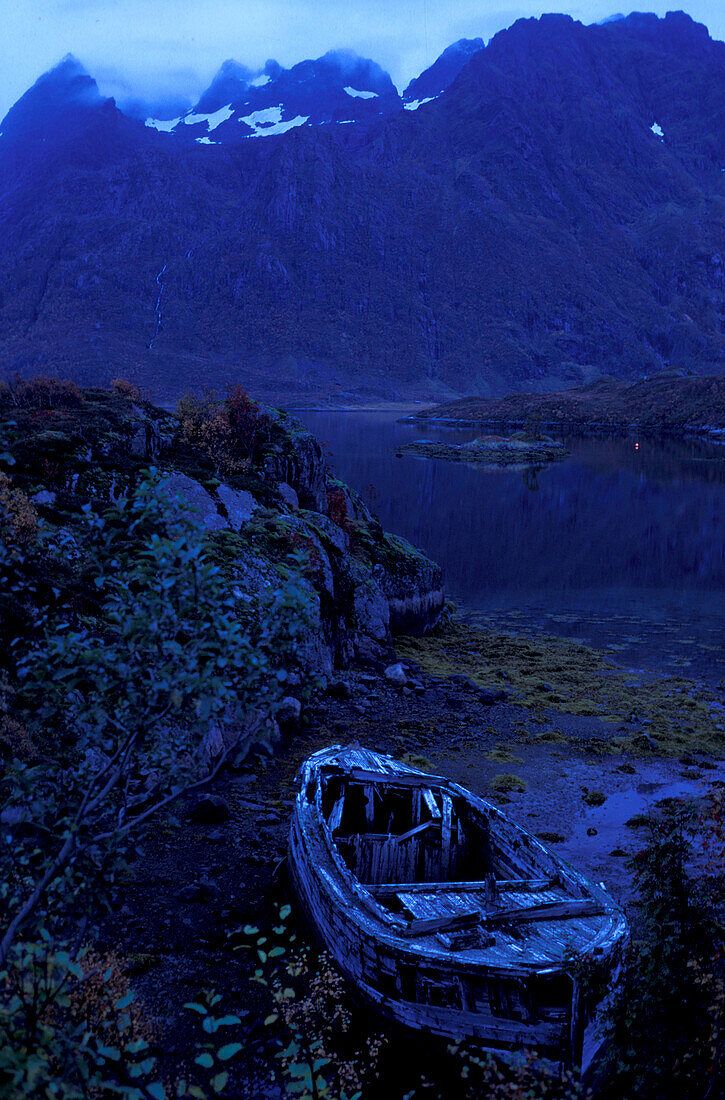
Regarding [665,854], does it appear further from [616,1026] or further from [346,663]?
[346,663]

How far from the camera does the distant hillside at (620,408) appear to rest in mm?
141875

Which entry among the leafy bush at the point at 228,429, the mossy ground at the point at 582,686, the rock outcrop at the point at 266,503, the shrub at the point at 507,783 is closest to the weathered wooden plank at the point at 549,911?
the shrub at the point at 507,783

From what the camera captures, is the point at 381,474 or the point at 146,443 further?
the point at 381,474

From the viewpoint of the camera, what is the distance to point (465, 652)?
25.5 metres

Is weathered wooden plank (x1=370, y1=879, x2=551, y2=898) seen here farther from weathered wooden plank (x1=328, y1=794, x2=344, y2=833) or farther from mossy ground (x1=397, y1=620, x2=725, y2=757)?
mossy ground (x1=397, y1=620, x2=725, y2=757)

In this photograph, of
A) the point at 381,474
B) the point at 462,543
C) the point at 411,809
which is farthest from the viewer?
the point at 381,474

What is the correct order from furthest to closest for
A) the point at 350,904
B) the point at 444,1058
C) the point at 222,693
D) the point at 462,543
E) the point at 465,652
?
the point at 462,543 → the point at 465,652 → the point at 350,904 → the point at 444,1058 → the point at 222,693

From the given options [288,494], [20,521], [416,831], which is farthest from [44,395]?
[416,831]

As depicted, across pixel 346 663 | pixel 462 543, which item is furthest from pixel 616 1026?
pixel 462 543

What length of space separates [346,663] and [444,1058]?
554 inches

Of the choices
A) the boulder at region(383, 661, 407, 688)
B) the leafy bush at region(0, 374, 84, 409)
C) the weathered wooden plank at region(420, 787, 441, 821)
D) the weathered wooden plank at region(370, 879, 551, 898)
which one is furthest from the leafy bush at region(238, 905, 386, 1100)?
the leafy bush at region(0, 374, 84, 409)

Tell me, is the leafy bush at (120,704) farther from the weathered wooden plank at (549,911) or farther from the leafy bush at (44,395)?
the leafy bush at (44,395)

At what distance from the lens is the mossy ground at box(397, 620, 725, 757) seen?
1831 centimetres

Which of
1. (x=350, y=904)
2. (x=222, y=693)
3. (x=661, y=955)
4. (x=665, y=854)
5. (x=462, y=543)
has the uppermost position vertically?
(x=222, y=693)
